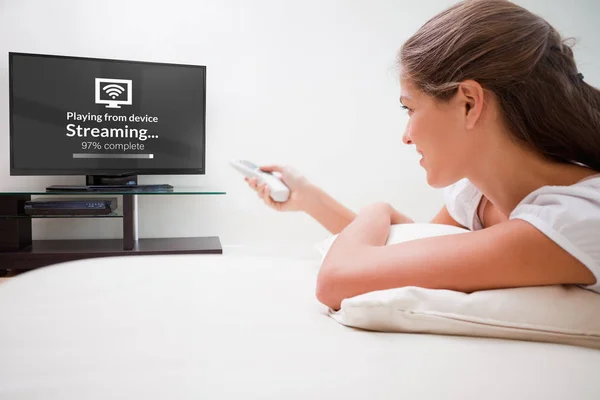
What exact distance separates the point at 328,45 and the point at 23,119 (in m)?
1.95

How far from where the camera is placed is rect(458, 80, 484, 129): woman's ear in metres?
0.81

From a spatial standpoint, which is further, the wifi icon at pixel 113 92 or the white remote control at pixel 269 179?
the wifi icon at pixel 113 92

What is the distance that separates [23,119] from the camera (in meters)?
2.74

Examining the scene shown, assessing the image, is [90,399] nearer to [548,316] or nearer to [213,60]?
[548,316]

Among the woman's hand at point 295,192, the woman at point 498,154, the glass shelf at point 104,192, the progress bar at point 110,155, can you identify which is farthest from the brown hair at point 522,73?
the progress bar at point 110,155

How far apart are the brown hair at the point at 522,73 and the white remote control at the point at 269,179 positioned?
52 centimetres

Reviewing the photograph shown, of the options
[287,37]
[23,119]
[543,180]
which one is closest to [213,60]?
[287,37]

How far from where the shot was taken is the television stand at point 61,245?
261 cm

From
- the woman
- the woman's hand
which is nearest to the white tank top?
the woman

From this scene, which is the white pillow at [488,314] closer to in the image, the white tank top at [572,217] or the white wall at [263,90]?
the white tank top at [572,217]

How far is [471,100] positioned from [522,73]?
87mm

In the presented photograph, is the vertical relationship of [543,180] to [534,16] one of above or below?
below

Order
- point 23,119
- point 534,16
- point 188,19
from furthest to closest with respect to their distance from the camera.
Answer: point 188,19 < point 23,119 < point 534,16

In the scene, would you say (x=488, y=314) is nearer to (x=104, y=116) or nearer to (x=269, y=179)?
(x=269, y=179)
